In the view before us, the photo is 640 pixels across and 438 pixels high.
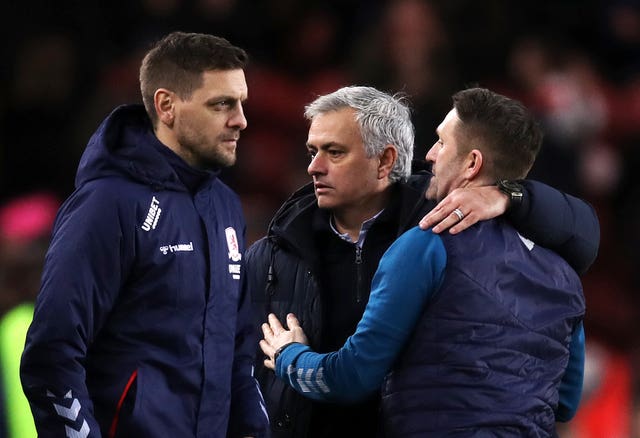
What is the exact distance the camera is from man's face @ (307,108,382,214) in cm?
450

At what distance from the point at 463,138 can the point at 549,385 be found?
2.52 feet

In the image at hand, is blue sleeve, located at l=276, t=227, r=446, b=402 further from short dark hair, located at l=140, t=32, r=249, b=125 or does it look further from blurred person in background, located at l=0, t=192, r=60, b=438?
blurred person in background, located at l=0, t=192, r=60, b=438

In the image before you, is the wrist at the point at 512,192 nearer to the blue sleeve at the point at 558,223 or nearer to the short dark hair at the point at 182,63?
the blue sleeve at the point at 558,223

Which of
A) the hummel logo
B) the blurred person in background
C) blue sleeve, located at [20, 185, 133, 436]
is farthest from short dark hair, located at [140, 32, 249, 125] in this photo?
the blurred person in background

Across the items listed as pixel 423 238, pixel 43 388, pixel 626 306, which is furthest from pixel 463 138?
pixel 626 306

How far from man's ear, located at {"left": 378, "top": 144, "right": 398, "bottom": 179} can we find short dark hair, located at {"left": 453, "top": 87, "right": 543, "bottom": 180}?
21.4 inches

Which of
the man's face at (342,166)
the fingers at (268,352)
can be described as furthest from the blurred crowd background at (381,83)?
the fingers at (268,352)

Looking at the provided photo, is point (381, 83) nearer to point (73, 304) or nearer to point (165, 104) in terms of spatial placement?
point (165, 104)

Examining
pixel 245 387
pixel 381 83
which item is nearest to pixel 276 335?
pixel 245 387

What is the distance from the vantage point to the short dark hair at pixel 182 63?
13.2ft

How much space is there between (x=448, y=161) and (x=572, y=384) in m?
0.84

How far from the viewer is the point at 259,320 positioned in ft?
14.8

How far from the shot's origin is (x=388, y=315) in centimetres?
381

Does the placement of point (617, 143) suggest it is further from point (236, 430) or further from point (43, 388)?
point (43, 388)
